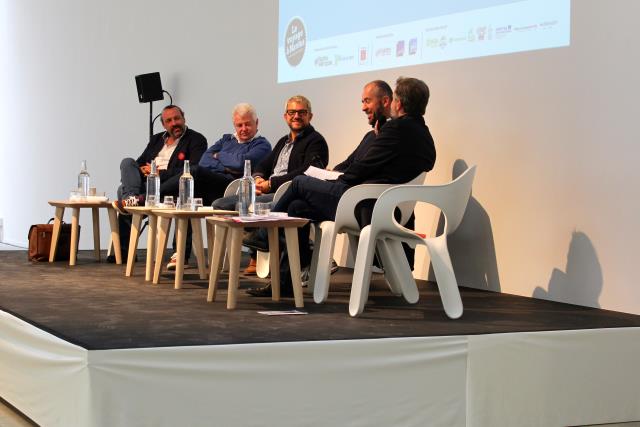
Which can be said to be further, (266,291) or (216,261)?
(266,291)

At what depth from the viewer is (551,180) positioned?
4.69 m

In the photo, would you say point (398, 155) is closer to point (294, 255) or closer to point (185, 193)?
point (294, 255)

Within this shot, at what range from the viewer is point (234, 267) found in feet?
13.8

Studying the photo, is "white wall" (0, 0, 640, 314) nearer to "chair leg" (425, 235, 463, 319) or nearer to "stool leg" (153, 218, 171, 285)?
"chair leg" (425, 235, 463, 319)

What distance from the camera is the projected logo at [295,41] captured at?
6625 mm

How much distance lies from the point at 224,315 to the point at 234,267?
1.18 feet

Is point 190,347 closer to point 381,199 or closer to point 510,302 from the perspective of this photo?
point 381,199

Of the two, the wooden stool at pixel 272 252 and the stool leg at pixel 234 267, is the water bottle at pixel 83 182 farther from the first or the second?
the stool leg at pixel 234 267

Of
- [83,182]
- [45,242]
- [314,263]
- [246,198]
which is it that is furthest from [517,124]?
[45,242]

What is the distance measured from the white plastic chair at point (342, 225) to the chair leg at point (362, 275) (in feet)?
1.21

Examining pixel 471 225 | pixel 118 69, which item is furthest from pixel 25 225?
pixel 471 225

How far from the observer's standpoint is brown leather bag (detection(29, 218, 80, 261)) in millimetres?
6344

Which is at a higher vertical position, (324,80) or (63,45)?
(63,45)

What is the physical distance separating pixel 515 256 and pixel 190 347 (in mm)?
2414
